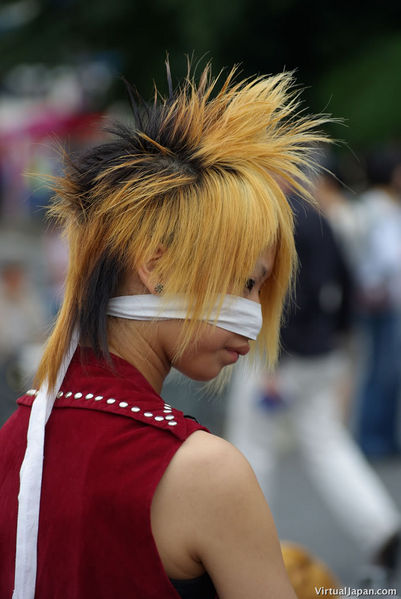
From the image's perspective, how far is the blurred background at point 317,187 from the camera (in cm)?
408

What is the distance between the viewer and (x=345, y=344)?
4316 mm

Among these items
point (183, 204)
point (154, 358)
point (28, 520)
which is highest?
point (183, 204)

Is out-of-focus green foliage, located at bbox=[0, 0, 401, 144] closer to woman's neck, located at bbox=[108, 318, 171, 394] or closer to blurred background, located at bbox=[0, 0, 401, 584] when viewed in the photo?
blurred background, located at bbox=[0, 0, 401, 584]

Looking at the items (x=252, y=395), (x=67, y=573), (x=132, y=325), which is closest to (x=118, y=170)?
(x=132, y=325)

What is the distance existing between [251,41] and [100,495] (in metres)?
8.07

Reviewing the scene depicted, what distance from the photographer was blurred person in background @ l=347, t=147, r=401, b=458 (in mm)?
5047

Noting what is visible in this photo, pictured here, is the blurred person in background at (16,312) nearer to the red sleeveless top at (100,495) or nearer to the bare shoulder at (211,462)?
the red sleeveless top at (100,495)

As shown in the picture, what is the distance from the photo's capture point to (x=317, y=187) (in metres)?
2.67

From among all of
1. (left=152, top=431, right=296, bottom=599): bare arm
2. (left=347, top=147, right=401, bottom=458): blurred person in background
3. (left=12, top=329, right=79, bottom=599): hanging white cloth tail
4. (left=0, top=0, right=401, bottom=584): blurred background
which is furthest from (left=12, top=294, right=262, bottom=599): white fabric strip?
(left=347, top=147, right=401, bottom=458): blurred person in background

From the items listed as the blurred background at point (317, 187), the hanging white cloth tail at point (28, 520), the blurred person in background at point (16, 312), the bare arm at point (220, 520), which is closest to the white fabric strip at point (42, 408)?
the hanging white cloth tail at point (28, 520)

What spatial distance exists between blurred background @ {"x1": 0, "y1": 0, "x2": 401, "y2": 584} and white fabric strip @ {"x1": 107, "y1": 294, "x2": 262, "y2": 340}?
14.1 inches

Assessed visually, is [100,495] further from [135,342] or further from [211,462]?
[135,342]

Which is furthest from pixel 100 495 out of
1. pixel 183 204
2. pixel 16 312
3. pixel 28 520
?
pixel 16 312

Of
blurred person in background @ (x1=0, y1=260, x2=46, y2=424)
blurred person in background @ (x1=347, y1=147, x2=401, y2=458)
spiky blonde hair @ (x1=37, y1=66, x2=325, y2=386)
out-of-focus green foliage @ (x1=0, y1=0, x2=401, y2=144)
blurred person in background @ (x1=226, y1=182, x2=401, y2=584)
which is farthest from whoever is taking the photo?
out-of-focus green foliage @ (x1=0, y1=0, x2=401, y2=144)
